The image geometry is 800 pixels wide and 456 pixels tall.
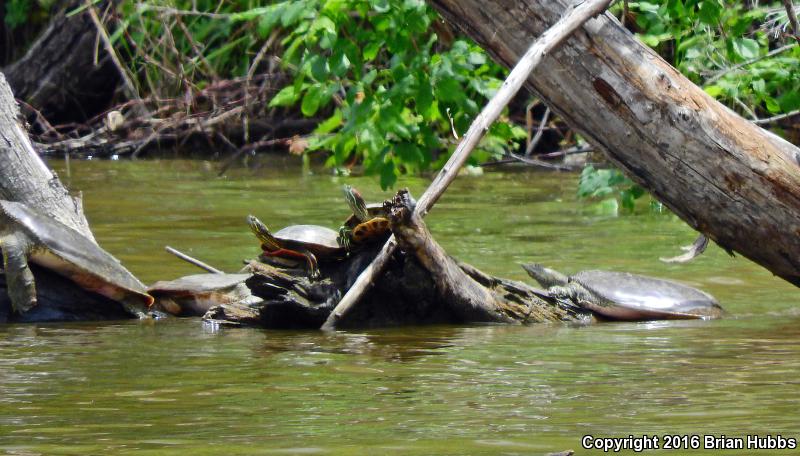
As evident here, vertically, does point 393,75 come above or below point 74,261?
above

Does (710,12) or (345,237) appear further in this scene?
(345,237)

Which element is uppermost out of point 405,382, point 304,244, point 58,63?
point 58,63

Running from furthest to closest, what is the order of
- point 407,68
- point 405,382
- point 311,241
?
point 407,68 → point 311,241 → point 405,382

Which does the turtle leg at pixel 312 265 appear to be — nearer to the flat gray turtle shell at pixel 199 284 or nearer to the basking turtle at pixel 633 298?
the flat gray turtle shell at pixel 199 284

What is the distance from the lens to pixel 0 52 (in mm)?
15203

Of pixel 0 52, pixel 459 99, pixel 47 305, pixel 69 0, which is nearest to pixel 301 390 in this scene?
pixel 47 305

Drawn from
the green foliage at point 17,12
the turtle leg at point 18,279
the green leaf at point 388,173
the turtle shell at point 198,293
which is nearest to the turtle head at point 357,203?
the turtle shell at point 198,293

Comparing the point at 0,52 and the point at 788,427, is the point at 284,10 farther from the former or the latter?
the point at 0,52

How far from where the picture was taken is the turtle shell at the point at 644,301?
504cm

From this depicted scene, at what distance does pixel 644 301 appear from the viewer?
507cm

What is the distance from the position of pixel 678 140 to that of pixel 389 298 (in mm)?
1242

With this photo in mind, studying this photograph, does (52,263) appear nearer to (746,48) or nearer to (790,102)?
(746,48)

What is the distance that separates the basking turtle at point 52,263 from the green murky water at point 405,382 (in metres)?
0.23

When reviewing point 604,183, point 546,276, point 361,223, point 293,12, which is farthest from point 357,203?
point 604,183
